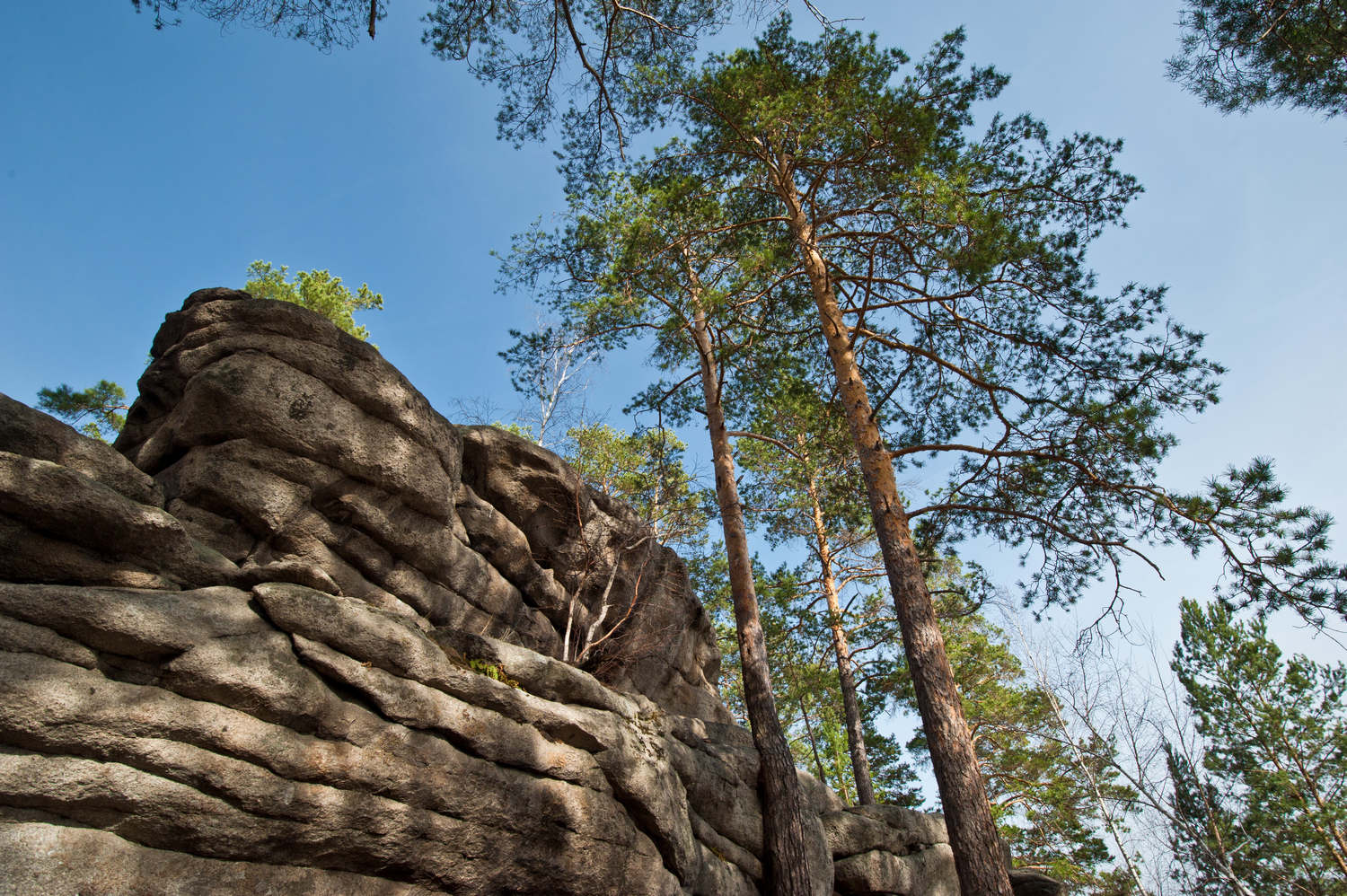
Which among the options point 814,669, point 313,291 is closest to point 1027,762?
point 814,669

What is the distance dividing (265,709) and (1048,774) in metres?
16.6

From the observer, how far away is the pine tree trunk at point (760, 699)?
750 centimetres

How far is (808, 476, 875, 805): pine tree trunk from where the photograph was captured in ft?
42.2

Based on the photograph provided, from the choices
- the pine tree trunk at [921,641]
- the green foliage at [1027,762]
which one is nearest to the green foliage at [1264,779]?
the green foliage at [1027,762]

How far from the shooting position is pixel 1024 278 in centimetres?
897

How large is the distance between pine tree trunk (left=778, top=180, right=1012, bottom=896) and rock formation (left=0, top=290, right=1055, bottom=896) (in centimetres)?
186

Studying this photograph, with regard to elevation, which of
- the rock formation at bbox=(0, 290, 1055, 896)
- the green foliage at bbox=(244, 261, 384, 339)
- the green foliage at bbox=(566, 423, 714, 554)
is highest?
the green foliage at bbox=(244, 261, 384, 339)

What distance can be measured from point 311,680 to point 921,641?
6043mm

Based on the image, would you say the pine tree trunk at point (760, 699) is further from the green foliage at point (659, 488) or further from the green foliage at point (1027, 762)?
the green foliage at point (1027, 762)

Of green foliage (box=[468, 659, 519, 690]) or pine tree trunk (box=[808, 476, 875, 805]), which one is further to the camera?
→ pine tree trunk (box=[808, 476, 875, 805])

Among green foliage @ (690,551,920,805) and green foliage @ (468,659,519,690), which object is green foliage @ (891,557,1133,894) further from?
green foliage @ (468,659,519,690)

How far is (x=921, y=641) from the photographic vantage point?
304 inches

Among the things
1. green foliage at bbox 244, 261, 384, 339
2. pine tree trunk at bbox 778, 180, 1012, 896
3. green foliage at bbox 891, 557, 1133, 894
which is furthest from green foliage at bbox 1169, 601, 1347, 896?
green foliage at bbox 244, 261, 384, 339

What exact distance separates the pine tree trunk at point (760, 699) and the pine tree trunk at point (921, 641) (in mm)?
1681
